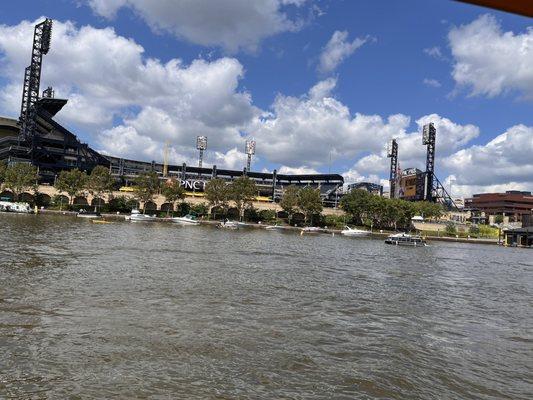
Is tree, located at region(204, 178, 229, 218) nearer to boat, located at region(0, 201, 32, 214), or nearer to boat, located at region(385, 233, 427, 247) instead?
boat, located at region(0, 201, 32, 214)

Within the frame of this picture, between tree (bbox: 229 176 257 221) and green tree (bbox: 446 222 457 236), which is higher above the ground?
tree (bbox: 229 176 257 221)

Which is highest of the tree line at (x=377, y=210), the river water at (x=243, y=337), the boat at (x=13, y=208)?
the tree line at (x=377, y=210)

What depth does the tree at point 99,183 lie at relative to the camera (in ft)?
483

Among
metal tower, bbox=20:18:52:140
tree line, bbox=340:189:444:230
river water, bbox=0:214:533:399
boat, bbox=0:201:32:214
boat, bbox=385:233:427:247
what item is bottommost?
river water, bbox=0:214:533:399

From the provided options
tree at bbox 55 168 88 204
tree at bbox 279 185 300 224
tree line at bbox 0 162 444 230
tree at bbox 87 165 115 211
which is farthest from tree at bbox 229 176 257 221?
tree at bbox 55 168 88 204

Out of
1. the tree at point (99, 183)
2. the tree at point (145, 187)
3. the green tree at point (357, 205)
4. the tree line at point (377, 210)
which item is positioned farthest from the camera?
the tree line at point (377, 210)

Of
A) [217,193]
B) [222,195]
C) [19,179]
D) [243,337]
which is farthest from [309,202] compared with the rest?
[243,337]

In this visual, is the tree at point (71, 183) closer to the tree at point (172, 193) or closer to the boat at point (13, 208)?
the tree at point (172, 193)

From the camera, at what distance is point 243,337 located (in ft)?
49.0

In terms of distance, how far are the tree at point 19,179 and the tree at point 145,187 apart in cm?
3245

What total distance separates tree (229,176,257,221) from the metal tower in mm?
87838

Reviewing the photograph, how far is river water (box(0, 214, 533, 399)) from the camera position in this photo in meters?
10.9

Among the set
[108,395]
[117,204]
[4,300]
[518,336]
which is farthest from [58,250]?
[117,204]

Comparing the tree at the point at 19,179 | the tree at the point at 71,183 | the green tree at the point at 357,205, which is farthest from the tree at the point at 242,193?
the tree at the point at 19,179
